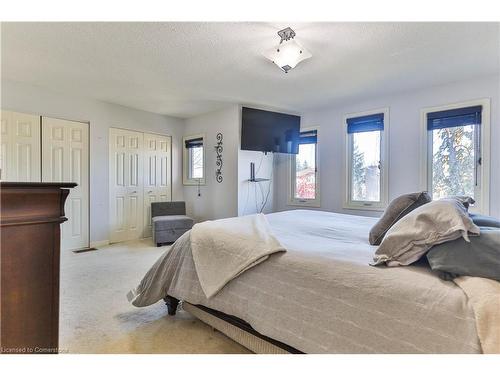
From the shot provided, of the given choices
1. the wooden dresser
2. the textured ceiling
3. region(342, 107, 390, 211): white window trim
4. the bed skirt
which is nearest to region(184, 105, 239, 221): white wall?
the textured ceiling

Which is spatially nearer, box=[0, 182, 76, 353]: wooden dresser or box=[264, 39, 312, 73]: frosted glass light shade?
box=[0, 182, 76, 353]: wooden dresser

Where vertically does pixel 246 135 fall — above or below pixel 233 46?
below

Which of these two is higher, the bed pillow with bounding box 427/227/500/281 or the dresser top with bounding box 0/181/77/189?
the dresser top with bounding box 0/181/77/189

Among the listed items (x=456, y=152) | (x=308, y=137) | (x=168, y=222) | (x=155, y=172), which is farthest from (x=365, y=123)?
(x=155, y=172)

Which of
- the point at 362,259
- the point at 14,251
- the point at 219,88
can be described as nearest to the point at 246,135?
the point at 219,88

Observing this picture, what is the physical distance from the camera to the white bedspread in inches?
60.6

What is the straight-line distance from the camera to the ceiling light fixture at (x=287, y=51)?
2248 millimetres

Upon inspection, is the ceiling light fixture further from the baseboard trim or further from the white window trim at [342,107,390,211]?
the baseboard trim

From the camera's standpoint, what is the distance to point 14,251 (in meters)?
0.72

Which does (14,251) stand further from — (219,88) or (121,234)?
(121,234)

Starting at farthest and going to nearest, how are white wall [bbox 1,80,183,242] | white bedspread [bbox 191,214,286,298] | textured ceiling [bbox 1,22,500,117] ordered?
white wall [bbox 1,80,183,242] < textured ceiling [bbox 1,22,500,117] < white bedspread [bbox 191,214,286,298]

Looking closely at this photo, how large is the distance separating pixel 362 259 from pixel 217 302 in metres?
0.87

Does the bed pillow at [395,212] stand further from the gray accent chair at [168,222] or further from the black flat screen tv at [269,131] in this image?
the gray accent chair at [168,222]

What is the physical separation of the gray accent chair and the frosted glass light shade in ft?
9.84
